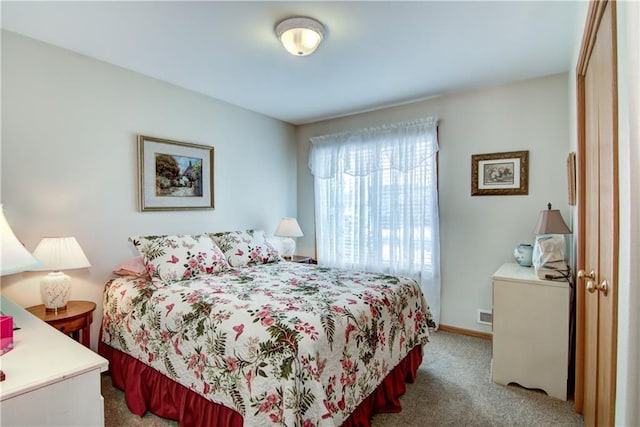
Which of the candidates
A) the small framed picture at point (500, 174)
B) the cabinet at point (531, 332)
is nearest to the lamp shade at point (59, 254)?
the cabinet at point (531, 332)

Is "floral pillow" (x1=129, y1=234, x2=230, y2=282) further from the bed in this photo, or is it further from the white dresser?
the white dresser

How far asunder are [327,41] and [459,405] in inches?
103

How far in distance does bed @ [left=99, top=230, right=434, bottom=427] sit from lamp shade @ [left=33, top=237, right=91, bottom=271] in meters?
0.36

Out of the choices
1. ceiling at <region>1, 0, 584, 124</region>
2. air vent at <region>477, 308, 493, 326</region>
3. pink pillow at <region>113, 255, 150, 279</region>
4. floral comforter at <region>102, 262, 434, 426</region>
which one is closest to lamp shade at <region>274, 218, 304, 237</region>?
floral comforter at <region>102, 262, 434, 426</region>

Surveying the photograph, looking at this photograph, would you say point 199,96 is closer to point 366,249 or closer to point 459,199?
point 366,249

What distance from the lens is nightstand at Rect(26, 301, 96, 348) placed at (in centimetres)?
204

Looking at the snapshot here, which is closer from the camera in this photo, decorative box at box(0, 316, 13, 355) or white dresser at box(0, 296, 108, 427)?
white dresser at box(0, 296, 108, 427)

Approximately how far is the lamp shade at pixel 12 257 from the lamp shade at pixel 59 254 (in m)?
1.04

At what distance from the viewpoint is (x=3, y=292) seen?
2.15 meters

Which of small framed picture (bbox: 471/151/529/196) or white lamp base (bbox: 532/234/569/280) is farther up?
small framed picture (bbox: 471/151/529/196)

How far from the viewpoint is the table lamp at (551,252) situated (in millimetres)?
2229

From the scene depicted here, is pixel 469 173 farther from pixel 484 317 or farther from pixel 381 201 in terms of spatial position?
pixel 484 317

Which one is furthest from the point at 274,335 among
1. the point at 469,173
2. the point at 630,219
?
the point at 469,173

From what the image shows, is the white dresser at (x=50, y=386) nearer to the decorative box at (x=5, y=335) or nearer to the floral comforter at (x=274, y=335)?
the decorative box at (x=5, y=335)
